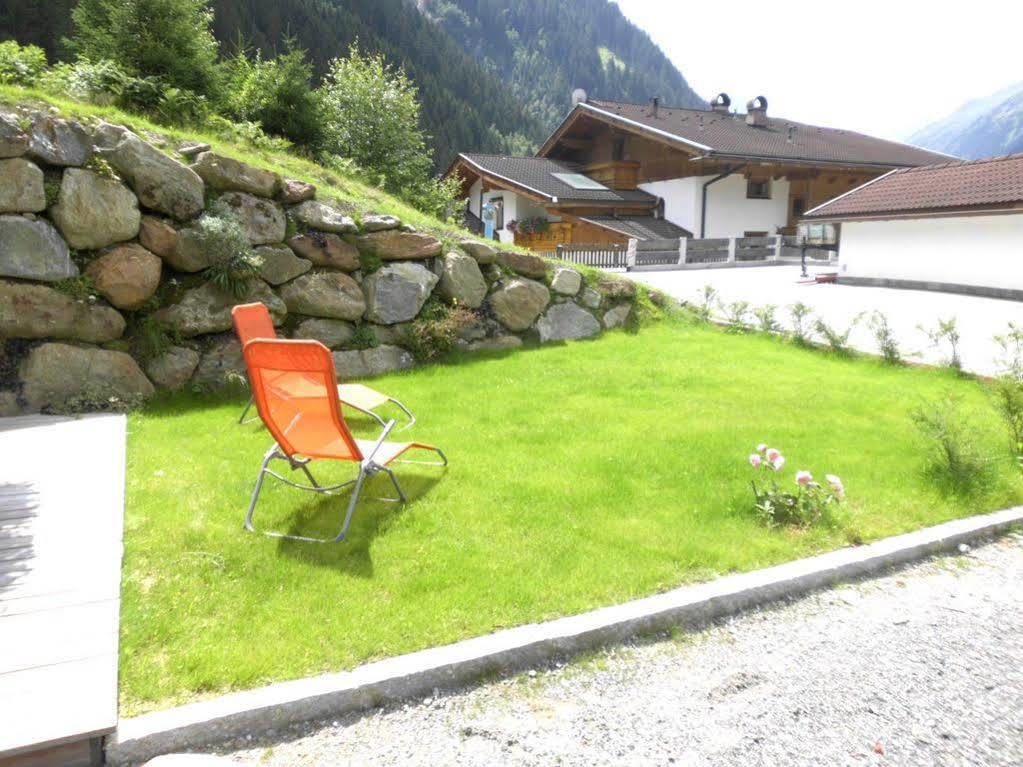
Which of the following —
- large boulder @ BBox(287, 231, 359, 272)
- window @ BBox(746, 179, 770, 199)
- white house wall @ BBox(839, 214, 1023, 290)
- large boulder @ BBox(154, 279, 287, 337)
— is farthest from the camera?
window @ BBox(746, 179, 770, 199)

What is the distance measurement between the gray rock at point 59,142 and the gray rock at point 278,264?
6.06 feet

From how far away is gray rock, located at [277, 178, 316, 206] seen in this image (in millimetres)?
7895

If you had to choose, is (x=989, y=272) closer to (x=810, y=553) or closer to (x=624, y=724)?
(x=810, y=553)

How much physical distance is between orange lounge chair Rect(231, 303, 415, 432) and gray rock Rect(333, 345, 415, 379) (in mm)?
1657

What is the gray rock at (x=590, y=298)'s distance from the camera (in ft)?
32.9

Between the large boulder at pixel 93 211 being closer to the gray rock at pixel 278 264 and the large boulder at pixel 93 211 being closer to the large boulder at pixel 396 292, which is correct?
the gray rock at pixel 278 264

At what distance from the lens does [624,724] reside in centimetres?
251

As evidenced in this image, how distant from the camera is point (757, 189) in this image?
29.0m

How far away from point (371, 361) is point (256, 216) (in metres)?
2.08

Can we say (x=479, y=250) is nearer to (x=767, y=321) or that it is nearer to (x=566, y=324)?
(x=566, y=324)

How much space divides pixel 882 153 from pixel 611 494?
34.6m

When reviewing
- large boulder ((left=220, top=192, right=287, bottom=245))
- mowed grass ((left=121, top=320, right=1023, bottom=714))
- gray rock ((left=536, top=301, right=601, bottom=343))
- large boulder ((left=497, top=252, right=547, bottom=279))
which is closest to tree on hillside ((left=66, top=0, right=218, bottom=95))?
large boulder ((left=220, top=192, right=287, bottom=245))

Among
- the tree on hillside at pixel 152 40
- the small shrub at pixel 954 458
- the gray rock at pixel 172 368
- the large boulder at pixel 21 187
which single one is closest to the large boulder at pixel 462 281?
the gray rock at pixel 172 368

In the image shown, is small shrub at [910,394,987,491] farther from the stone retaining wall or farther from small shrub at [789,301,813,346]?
the stone retaining wall
